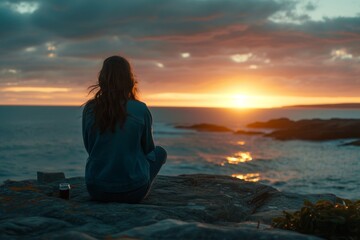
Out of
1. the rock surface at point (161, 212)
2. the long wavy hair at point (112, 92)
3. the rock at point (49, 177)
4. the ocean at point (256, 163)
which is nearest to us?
the rock surface at point (161, 212)

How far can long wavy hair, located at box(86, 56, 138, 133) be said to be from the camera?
5203mm

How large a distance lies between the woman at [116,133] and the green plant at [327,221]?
2046 millimetres

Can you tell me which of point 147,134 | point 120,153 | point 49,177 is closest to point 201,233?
point 120,153

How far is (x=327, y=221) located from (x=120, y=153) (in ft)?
8.44

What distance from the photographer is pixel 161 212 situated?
4.88 meters

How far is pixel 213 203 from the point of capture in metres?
5.77

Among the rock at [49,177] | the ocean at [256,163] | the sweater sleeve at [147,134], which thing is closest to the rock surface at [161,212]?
the rock at [49,177]

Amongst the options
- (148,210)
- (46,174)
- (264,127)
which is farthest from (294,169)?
(264,127)

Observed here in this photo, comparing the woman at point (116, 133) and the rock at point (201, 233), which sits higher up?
the woman at point (116, 133)

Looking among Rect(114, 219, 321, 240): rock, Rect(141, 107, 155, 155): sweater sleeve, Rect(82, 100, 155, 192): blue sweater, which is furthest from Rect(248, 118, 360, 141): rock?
Rect(114, 219, 321, 240): rock

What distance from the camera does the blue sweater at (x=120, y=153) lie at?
5.30 metres

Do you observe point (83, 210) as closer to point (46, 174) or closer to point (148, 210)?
point (148, 210)

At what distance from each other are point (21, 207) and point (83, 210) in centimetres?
82

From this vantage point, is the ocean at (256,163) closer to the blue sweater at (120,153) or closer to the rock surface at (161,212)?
the rock surface at (161,212)
